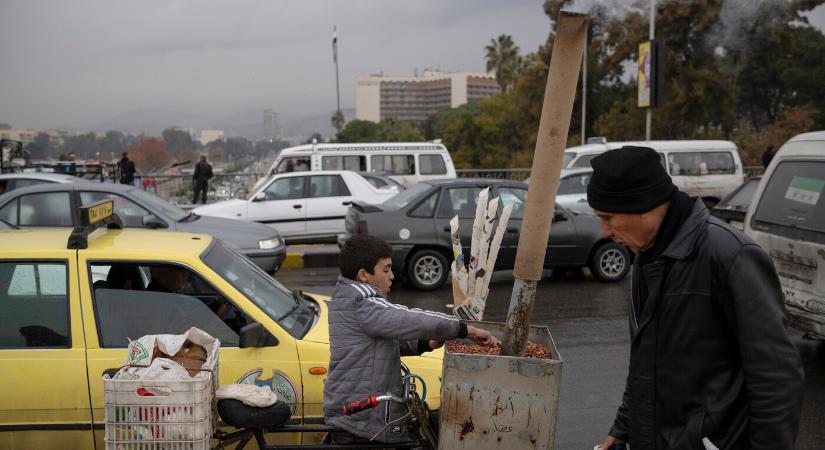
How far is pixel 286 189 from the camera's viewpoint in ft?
49.4

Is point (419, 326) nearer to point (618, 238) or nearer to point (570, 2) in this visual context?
point (618, 238)

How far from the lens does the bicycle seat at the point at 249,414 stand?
346 cm

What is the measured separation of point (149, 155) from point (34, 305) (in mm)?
28631

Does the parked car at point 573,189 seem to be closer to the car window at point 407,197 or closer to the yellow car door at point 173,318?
the car window at point 407,197

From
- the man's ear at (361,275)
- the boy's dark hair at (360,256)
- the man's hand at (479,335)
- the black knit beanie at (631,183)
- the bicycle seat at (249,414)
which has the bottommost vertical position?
the bicycle seat at (249,414)

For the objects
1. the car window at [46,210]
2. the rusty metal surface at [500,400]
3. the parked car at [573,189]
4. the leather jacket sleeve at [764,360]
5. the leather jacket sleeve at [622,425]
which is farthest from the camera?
the parked car at [573,189]

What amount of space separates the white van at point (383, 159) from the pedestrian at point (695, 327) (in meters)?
18.7

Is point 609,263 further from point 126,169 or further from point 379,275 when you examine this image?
point 126,169

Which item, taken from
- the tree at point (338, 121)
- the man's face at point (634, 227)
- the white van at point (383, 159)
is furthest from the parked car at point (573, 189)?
the tree at point (338, 121)

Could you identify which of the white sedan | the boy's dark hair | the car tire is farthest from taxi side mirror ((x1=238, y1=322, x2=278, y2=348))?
the white sedan

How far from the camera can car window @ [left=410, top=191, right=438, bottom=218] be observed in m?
10.8

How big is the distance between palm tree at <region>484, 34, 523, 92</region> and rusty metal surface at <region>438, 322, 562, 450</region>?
78880 millimetres

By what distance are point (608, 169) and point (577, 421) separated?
3.68 m

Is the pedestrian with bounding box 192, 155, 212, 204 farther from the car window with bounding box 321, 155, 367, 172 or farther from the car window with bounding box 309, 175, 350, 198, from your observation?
the car window with bounding box 309, 175, 350, 198
